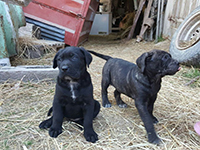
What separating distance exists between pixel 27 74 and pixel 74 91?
208 cm

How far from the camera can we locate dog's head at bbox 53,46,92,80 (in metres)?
2.11

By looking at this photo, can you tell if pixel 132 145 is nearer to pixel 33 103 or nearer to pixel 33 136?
pixel 33 136

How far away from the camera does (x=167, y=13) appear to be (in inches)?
334

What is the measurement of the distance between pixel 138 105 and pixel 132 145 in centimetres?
46

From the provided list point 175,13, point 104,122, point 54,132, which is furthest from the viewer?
point 175,13

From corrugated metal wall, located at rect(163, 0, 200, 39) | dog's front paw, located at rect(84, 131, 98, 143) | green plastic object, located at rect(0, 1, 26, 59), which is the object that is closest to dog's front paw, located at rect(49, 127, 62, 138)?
dog's front paw, located at rect(84, 131, 98, 143)

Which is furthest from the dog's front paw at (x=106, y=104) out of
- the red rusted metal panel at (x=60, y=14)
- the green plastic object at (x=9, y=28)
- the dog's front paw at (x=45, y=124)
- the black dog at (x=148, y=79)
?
the red rusted metal panel at (x=60, y=14)

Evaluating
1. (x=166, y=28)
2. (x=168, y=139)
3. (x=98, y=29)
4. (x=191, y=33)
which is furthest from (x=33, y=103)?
(x=98, y=29)

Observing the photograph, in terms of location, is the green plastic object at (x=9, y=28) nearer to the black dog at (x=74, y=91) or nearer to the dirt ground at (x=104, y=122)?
the dirt ground at (x=104, y=122)

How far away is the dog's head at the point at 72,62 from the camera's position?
6.93 feet

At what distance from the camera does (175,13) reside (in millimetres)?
7688

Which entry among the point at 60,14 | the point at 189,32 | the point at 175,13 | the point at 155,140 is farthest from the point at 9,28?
the point at 175,13

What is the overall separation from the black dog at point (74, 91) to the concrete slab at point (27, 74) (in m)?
1.72

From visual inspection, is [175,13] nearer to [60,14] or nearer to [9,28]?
[60,14]
